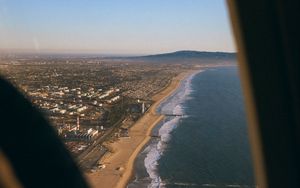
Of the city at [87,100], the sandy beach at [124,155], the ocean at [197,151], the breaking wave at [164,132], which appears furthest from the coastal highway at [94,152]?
the breaking wave at [164,132]

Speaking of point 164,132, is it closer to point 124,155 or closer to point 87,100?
point 124,155

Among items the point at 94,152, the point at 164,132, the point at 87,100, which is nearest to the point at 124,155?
the point at 94,152

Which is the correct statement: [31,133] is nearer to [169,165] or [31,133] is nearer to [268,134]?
[268,134]

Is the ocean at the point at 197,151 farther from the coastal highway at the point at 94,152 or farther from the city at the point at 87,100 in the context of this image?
the city at the point at 87,100

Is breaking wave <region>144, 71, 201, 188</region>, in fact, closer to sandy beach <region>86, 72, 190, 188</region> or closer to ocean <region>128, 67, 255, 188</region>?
ocean <region>128, 67, 255, 188</region>

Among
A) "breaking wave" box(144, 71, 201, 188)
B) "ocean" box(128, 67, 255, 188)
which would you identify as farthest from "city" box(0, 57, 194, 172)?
"ocean" box(128, 67, 255, 188)
